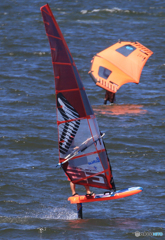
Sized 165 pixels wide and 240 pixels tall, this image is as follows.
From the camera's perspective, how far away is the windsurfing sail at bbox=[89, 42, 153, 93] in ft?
70.7

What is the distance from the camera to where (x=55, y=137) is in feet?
58.7

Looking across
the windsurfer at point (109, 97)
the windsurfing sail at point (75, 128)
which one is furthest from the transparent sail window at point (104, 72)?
the windsurfing sail at point (75, 128)

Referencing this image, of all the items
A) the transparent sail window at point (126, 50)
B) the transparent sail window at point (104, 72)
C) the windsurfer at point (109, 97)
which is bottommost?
the windsurfer at point (109, 97)

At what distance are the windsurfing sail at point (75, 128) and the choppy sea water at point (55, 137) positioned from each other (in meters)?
1.17

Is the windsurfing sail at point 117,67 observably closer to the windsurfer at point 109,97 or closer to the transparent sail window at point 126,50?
the transparent sail window at point 126,50

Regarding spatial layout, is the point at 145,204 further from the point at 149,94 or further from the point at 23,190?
the point at 149,94

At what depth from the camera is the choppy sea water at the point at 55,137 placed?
11396 millimetres

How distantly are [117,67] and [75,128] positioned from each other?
11.2 m

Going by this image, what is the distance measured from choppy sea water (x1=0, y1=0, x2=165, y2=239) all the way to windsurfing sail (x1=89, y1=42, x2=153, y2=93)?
4.02ft

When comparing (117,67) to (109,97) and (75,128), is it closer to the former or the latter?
(109,97)

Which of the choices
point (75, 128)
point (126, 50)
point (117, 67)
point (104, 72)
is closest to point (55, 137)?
point (104, 72)

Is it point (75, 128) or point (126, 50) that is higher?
point (75, 128)

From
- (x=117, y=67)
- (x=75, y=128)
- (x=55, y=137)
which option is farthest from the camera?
(x=117, y=67)

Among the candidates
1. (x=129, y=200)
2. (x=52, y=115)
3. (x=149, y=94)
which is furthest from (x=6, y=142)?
(x=149, y=94)
